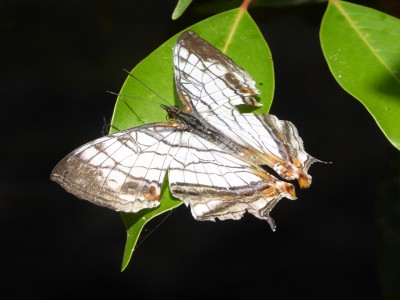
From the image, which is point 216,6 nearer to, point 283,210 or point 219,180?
point 219,180

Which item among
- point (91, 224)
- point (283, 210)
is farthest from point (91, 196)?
point (283, 210)

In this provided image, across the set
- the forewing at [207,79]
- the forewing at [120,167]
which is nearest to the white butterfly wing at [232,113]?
the forewing at [207,79]

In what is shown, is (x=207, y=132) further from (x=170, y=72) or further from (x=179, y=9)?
(x=179, y=9)

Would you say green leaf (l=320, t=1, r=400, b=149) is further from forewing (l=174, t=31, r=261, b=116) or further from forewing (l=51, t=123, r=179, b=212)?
forewing (l=51, t=123, r=179, b=212)

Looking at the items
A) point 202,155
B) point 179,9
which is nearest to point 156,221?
point 202,155

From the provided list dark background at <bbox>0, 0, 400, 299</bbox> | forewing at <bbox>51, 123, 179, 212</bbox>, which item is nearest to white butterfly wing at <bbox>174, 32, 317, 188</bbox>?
forewing at <bbox>51, 123, 179, 212</bbox>

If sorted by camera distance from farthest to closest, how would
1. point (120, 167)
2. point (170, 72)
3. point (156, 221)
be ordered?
point (156, 221)
point (170, 72)
point (120, 167)

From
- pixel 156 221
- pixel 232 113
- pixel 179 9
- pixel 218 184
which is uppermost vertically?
pixel 179 9
